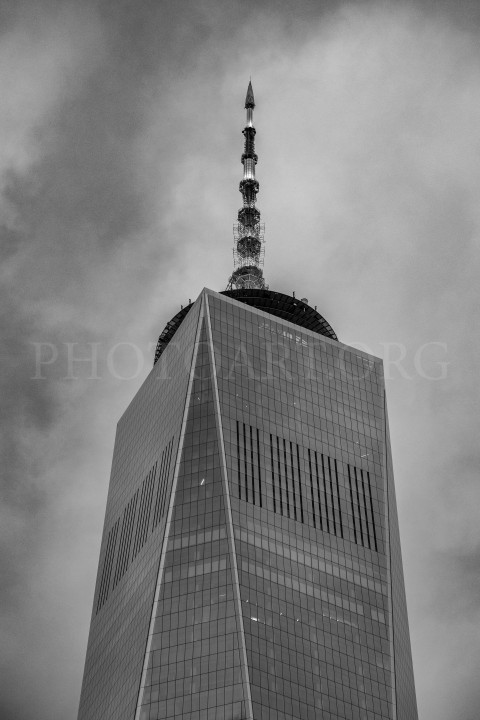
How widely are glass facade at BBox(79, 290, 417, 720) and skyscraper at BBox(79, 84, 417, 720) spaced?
192 millimetres

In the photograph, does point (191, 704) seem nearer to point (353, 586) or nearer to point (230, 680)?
point (230, 680)

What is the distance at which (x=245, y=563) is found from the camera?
561ft

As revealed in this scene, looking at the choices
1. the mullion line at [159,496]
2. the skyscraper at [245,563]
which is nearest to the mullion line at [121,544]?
the skyscraper at [245,563]

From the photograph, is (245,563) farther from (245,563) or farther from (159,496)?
(159,496)

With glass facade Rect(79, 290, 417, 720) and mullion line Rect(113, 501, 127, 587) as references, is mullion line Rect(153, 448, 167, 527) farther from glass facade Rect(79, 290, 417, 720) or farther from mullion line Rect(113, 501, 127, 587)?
mullion line Rect(113, 501, 127, 587)

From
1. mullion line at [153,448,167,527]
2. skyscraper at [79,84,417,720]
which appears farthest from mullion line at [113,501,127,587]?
mullion line at [153,448,167,527]

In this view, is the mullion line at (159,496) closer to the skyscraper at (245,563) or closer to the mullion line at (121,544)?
the skyscraper at (245,563)

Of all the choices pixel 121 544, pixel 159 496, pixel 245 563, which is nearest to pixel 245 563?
pixel 245 563

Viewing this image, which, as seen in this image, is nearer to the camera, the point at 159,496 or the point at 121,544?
the point at 159,496

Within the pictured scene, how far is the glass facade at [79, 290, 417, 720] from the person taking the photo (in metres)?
163

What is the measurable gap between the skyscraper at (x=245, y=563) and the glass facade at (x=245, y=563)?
0.19m

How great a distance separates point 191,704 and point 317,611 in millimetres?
23073

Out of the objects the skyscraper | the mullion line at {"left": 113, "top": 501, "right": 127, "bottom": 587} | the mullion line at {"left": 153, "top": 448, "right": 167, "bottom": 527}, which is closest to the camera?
the skyscraper

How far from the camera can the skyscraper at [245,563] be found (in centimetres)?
16250
